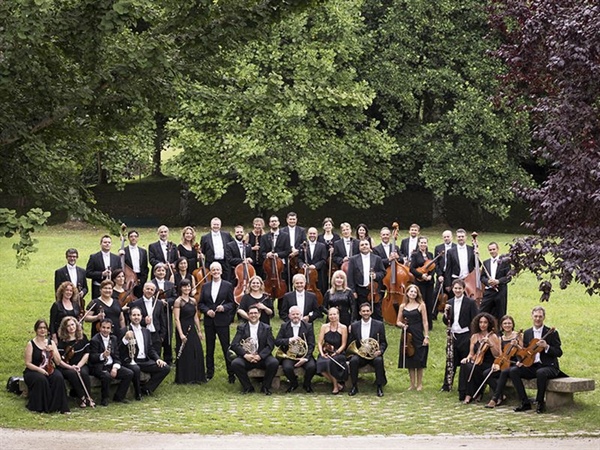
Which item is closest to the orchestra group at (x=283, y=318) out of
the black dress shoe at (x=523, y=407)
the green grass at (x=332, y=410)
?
the black dress shoe at (x=523, y=407)

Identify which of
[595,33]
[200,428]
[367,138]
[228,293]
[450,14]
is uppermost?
[450,14]

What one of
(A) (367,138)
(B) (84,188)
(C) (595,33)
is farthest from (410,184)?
(C) (595,33)

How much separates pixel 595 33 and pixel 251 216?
32824 mm

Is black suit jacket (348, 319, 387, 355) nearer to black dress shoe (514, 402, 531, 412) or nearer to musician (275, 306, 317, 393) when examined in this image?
musician (275, 306, 317, 393)

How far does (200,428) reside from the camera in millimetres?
15430

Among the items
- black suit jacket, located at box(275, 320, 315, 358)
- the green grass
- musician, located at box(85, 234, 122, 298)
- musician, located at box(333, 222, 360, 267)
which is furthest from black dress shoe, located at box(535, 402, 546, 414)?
musician, located at box(85, 234, 122, 298)

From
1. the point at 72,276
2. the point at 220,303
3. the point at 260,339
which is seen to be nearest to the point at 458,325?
the point at 260,339

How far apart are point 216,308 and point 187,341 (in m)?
0.82

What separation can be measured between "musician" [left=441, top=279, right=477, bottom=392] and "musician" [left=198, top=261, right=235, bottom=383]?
11.4 ft

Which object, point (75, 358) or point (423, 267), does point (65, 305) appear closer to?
point (75, 358)

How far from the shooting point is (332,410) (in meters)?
16.8

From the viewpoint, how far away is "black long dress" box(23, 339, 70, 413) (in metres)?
16.6

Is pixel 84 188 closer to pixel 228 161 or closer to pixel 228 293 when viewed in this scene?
pixel 228 293

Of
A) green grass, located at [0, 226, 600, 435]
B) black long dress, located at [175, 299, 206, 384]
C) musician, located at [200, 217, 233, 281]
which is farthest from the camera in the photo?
musician, located at [200, 217, 233, 281]
